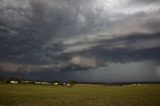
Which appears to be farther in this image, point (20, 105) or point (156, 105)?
point (20, 105)

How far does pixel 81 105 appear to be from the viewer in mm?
44438

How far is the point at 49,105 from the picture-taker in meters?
44.2

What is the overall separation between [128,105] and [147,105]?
10.2 feet

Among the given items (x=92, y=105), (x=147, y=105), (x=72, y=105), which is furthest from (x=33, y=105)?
(x=147, y=105)

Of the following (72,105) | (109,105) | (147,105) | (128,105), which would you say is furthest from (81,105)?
(147,105)

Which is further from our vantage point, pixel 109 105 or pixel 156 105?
pixel 109 105

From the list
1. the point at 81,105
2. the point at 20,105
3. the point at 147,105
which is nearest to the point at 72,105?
the point at 81,105

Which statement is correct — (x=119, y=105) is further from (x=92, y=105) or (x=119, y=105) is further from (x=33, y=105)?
(x=33, y=105)

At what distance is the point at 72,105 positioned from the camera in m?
44.5

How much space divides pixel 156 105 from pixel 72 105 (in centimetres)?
1431

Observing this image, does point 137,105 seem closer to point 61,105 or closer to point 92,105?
point 92,105

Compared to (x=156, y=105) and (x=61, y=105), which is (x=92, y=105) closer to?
(x=61, y=105)

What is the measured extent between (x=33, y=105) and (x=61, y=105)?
4958mm

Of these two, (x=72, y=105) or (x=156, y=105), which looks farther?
(x=72, y=105)
